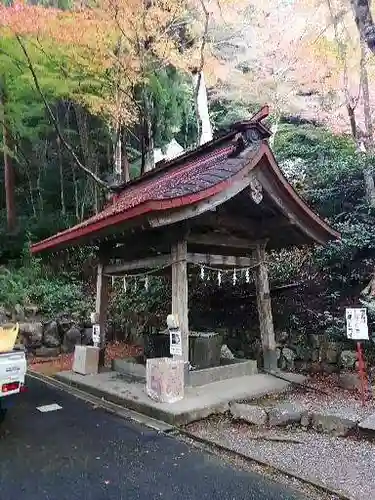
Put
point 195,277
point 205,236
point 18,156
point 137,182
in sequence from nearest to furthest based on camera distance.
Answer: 1. point 205,236
2. point 137,182
3. point 195,277
4. point 18,156

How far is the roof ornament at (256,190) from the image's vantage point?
6105 millimetres

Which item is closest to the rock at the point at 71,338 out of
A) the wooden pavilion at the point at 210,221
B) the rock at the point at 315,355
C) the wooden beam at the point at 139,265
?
the wooden pavilion at the point at 210,221

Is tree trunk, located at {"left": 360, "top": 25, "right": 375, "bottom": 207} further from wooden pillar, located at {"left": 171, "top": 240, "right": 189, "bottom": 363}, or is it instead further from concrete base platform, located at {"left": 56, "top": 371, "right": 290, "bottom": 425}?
wooden pillar, located at {"left": 171, "top": 240, "right": 189, "bottom": 363}

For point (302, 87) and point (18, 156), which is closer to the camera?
point (18, 156)

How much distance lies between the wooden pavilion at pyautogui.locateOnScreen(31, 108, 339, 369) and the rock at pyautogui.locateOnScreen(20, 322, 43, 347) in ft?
10.7

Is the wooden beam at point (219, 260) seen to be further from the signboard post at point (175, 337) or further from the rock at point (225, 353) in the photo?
the rock at point (225, 353)

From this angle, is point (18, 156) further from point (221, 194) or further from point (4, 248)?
point (221, 194)

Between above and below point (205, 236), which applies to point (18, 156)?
above

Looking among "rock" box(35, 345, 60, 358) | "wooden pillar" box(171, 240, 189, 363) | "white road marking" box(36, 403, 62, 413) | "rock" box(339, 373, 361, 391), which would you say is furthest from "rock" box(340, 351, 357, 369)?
"rock" box(35, 345, 60, 358)

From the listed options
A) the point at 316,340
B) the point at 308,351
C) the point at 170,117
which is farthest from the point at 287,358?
the point at 170,117

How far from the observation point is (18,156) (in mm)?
14930

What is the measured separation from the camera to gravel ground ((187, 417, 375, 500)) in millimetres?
3625

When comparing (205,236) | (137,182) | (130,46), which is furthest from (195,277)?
(130,46)

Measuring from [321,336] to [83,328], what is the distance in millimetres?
6400
